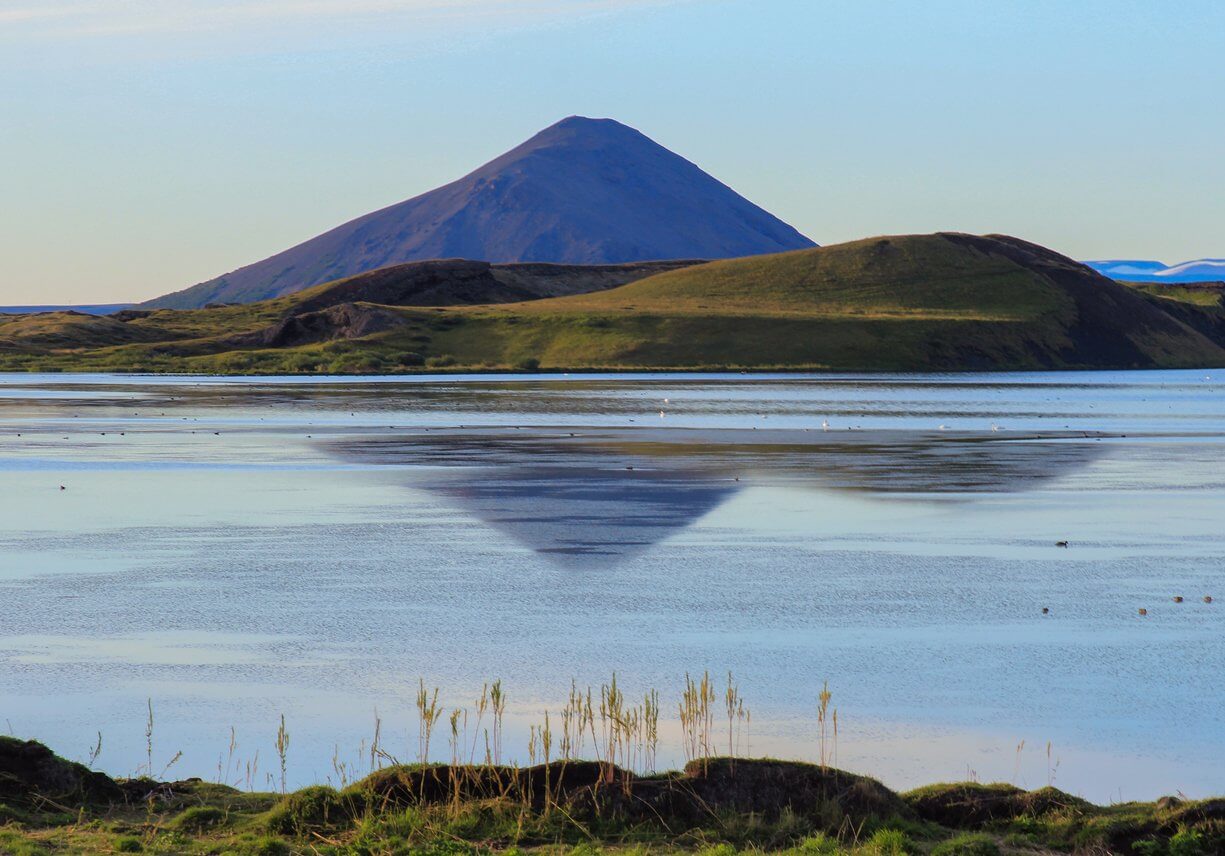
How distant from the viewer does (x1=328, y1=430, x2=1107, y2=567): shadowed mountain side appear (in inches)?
1020

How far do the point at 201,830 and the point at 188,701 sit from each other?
355 cm

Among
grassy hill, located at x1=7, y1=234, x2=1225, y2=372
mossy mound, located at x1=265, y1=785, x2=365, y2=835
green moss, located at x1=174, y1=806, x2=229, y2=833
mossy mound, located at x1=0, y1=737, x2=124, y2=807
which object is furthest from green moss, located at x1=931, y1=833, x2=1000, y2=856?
grassy hill, located at x1=7, y1=234, x2=1225, y2=372

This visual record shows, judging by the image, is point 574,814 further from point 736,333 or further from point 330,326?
point 330,326

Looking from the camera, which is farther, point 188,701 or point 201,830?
point 188,701

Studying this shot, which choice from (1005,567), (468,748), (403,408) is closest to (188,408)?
(403,408)

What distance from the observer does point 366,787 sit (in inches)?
398

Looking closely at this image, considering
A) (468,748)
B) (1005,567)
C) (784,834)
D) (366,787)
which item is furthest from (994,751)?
(1005,567)

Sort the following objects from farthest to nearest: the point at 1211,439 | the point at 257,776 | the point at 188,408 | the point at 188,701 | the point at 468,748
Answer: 1. the point at 188,408
2. the point at 1211,439
3. the point at 188,701
4. the point at 468,748
5. the point at 257,776

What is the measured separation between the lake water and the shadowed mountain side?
0.18 meters

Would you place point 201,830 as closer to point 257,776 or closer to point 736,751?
point 257,776

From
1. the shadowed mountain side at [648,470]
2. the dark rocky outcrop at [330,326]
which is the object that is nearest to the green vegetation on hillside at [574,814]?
the shadowed mountain side at [648,470]

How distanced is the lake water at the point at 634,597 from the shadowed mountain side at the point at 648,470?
0.18 metres

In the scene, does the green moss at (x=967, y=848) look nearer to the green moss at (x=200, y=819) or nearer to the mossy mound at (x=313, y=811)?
the mossy mound at (x=313, y=811)

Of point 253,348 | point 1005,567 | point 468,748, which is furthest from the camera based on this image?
point 253,348
